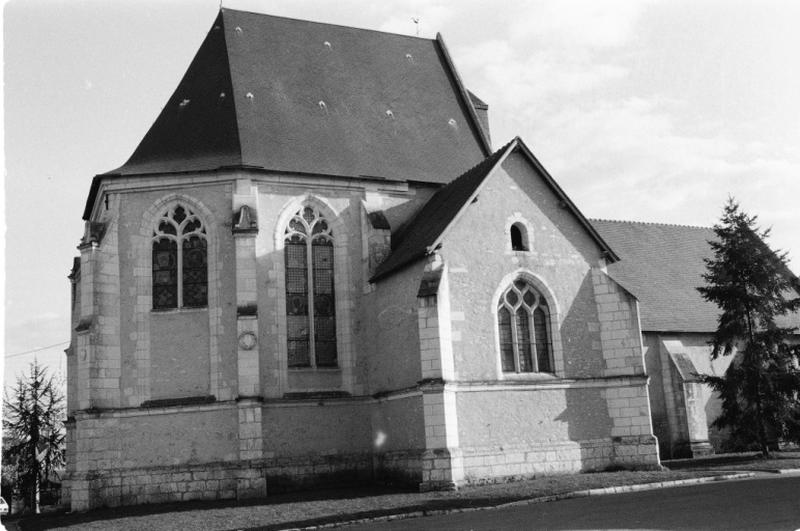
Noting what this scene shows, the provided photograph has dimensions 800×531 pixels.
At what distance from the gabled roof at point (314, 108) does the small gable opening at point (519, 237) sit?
4.17m

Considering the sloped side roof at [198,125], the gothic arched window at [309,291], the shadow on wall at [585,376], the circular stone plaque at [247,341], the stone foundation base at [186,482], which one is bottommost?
the stone foundation base at [186,482]

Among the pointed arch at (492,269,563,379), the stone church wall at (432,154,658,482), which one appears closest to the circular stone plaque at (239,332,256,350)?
the stone church wall at (432,154,658,482)

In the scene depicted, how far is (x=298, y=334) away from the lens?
879 inches

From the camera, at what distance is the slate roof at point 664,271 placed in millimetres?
29031

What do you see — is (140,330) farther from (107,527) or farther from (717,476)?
(717,476)

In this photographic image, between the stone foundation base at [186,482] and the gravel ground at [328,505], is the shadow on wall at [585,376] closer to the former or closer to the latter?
the gravel ground at [328,505]

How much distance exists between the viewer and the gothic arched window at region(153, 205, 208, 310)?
21828 mm

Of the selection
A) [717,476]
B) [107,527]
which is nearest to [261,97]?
[107,527]

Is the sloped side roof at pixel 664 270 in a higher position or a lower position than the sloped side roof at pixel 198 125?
lower

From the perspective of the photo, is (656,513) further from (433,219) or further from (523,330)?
(433,219)

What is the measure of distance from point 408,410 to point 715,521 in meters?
9.63

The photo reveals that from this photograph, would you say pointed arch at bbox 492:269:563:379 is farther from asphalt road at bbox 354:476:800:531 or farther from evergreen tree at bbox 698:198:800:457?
evergreen tree at bbox 698:198:800:457

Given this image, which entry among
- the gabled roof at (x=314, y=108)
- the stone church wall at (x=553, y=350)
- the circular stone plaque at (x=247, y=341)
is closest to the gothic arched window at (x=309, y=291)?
the circular stone plaque at (x=247, y=341)

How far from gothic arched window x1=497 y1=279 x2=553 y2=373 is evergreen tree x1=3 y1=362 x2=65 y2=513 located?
17.6 metres
